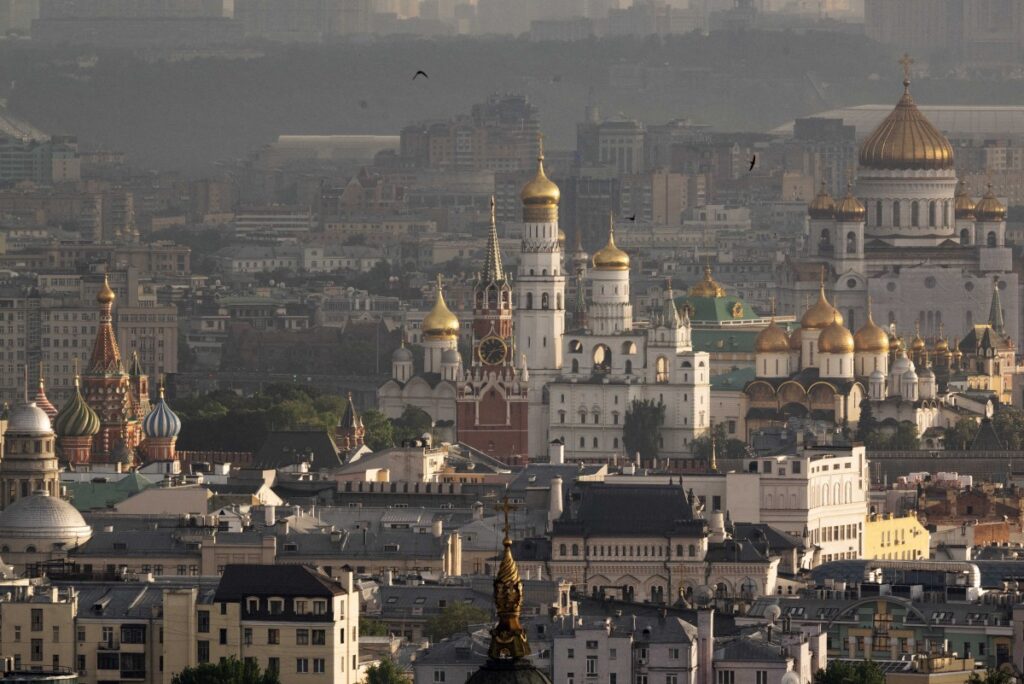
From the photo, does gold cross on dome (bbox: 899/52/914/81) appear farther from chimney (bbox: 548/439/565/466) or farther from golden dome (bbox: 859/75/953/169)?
chimney (bbox: 548/439/565/466)

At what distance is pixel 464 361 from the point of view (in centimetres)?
9144

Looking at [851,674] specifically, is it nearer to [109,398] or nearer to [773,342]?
[109,398]

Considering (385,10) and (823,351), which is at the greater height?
(385,10)

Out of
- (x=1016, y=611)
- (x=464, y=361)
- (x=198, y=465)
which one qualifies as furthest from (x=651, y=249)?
(x=1016, y=611)

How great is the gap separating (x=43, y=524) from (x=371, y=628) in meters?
10.2

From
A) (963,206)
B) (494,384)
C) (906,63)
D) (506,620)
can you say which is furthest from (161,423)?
(506,620)

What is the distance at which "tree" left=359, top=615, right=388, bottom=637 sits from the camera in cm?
4427

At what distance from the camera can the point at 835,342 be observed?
284 ft

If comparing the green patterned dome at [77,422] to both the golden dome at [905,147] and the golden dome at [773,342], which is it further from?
the golden dome at [905,147]

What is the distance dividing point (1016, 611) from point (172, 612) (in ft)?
23.6

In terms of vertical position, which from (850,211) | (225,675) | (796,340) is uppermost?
(850,211)

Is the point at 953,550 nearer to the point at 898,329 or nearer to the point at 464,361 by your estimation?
the point at 464,361

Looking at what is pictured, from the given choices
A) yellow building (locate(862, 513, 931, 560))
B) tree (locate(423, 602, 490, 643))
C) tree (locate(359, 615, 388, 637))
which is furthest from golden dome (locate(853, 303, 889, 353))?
tree (locate(359, 615, 388, 637))

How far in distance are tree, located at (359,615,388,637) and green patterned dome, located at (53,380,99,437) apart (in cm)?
2996
